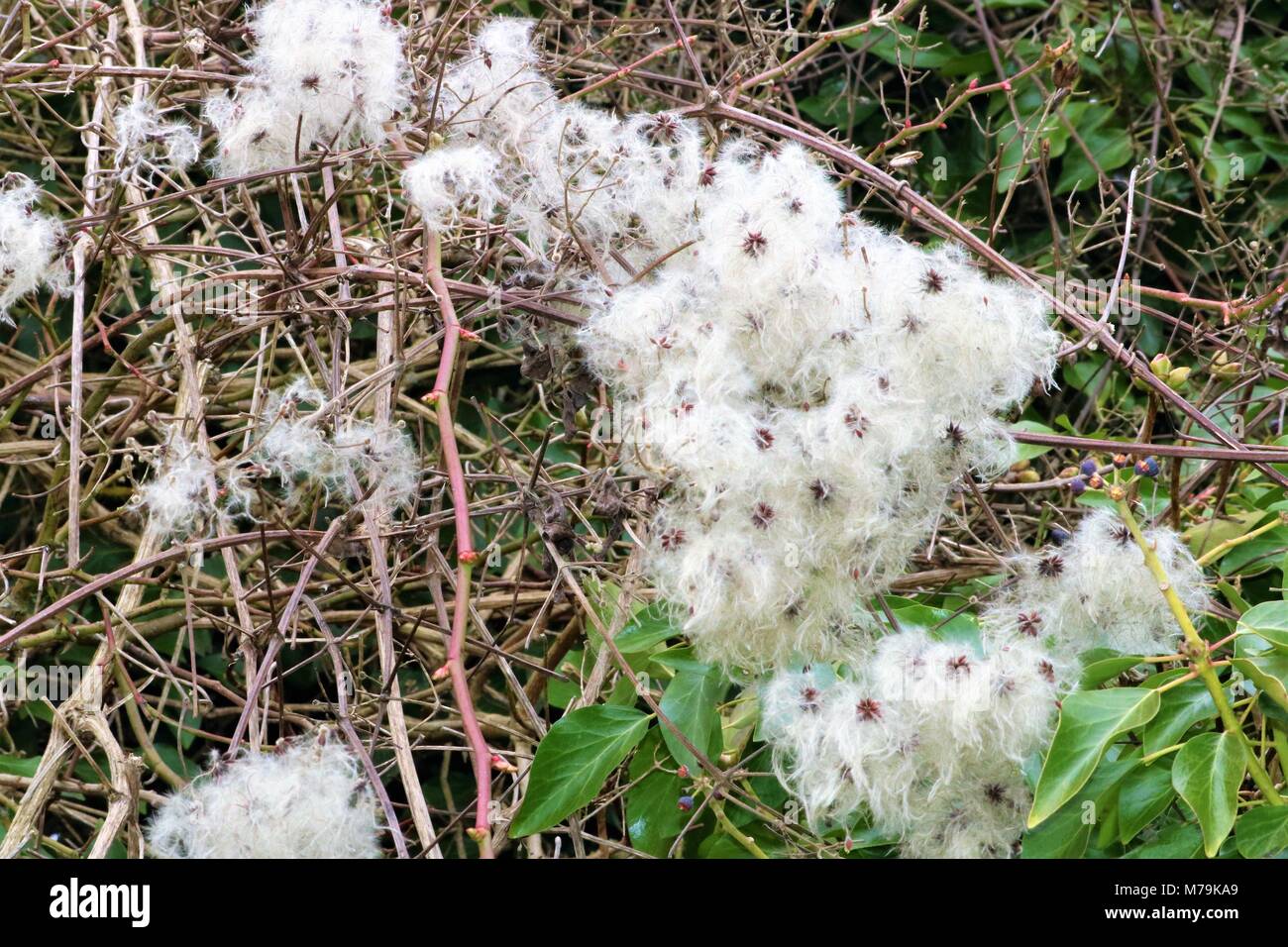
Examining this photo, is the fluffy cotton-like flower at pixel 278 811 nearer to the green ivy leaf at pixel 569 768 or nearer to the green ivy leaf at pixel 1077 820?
the green ivy leaf at pixel 569 768

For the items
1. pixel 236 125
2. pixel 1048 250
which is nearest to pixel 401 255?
pixel 236 125

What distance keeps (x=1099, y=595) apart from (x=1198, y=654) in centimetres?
12

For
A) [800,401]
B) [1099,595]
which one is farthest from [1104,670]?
[800,401]

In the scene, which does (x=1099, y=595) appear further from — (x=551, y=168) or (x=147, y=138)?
(x=147, y=138)

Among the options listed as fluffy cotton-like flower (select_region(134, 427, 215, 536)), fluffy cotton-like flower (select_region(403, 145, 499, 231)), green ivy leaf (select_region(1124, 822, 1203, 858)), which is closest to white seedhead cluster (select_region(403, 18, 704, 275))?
fluffy cotton-like flower (select_region(403, 145, 499, 231))

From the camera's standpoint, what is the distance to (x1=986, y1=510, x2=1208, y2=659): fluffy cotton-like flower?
1.43 m

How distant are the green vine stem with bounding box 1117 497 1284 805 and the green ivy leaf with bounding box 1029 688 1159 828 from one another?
0.06 meters

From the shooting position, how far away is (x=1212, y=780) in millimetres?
1327

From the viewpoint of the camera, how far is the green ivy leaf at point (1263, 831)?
135 centimetres

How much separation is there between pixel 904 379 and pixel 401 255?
67 centimetres

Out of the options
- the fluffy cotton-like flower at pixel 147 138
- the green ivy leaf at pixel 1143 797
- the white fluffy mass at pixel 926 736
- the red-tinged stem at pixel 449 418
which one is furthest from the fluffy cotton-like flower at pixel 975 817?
the fluffy cotton-like flower at pixel 147 138

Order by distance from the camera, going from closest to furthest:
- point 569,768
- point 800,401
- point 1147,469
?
point 800,401, point 569,768, point 1147,469

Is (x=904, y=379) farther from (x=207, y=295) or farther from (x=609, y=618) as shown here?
(x=207, y=295)

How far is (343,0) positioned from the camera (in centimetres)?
164
